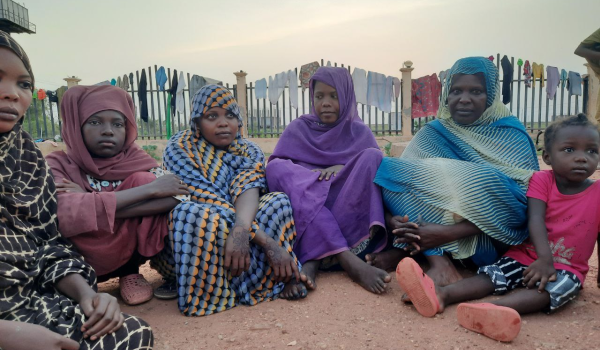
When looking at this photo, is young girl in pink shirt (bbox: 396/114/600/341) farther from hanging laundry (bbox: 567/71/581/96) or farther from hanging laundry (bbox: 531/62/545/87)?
hanging laundry (bbox: 567/71/581/96)

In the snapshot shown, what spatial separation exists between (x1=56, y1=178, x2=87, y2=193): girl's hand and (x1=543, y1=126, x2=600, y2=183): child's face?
9.56 feet

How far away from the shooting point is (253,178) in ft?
10.4

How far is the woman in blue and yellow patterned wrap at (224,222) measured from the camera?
2.62m

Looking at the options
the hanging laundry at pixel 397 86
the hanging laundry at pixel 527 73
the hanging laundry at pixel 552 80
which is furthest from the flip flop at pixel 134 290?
the hanging laundry at pixel 552 80

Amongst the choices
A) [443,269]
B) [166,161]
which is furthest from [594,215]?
[166,161]

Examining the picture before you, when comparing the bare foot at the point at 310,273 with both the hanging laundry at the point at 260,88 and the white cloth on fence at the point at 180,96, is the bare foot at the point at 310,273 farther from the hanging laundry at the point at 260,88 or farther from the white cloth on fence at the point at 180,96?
the white cloth on fence at the point at 180,96

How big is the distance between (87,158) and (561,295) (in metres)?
2.95

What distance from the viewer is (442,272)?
2.87 m

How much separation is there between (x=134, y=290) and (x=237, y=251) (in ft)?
2.66

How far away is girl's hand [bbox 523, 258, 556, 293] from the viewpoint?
2451 millimetres

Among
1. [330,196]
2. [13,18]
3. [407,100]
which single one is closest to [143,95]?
[407,100]

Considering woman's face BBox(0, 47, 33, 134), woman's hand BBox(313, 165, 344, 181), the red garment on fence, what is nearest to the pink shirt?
woman's hand BBox(313, 165, 344, 181)

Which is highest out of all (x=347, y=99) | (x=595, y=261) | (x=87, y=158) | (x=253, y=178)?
(x=347, y=99)

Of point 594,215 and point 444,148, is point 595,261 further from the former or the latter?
point 444,148
